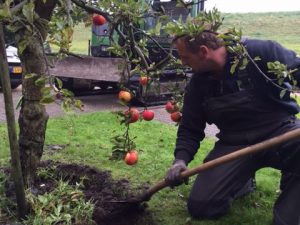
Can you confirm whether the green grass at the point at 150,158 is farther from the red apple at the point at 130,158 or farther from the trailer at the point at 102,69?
the trailer at the point at 102,69

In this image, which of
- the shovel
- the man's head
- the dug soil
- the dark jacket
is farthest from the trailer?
the shovel

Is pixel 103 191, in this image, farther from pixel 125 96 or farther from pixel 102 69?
pixel 102 69

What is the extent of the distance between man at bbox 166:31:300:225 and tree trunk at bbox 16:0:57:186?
3.27ft

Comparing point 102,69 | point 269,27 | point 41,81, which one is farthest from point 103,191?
point 269,27

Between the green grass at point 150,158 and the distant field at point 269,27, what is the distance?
16.7m

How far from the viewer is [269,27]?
1277 inches

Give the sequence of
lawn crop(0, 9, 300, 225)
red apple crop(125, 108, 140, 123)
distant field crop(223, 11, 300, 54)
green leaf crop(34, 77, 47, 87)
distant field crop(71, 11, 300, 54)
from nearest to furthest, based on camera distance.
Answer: green leaf crop(34, 77, 47, 87) < red apple crop(125, 108, 140, 123) < lawn crop(0, 9, 300, 225) < distant field crop(71, 11, 300, 54) < distant field crop(223, 11, 300, 54)

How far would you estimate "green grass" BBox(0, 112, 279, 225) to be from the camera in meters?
3.75

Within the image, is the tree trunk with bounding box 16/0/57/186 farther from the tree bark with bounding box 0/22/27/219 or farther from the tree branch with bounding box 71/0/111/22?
the tree bark with bounding box 0/22/27/219

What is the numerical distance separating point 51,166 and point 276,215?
2053 mm

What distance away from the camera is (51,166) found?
430 cm

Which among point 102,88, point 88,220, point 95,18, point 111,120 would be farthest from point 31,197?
point 102,88

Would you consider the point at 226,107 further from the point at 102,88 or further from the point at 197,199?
the point at 102,88

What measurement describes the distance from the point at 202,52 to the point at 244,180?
3.75 feet
